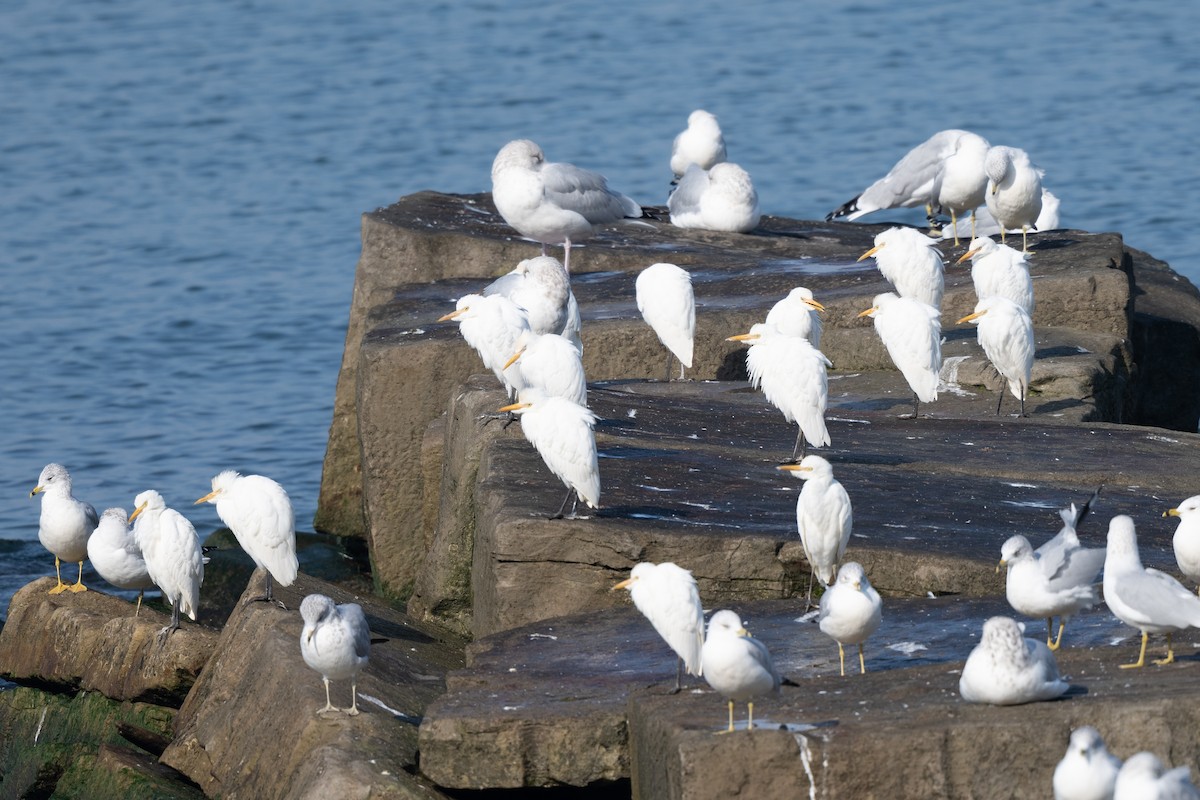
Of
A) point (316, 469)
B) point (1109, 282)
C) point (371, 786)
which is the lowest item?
point (316, 469)

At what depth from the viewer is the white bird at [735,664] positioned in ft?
19.9

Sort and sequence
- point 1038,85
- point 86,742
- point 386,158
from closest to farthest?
point 86,742 → point 386,158 → point 1038,85

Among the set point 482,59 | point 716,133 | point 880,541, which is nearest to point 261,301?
point 716,133

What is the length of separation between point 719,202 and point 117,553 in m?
6.05

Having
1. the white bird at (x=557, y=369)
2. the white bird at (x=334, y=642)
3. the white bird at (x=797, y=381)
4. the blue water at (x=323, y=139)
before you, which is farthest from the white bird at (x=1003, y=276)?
the blue water at (x=323, y=139)

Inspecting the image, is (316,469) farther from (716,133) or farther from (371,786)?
(371,786)

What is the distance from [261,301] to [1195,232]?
12032 millimetres

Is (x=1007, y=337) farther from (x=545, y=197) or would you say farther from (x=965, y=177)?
(x=545, y=197)

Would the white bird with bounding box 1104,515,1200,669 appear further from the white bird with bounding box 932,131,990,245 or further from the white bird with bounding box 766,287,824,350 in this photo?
the white bird with bounding box 932,131,990,245

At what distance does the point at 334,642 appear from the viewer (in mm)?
7508

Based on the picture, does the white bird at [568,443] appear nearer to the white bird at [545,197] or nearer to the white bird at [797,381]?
the white bird at [797,381]

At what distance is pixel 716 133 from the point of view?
680 inches

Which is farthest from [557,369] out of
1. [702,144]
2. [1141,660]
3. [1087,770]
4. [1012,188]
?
[702,144]

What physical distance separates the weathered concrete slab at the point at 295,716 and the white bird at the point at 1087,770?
2.44m
